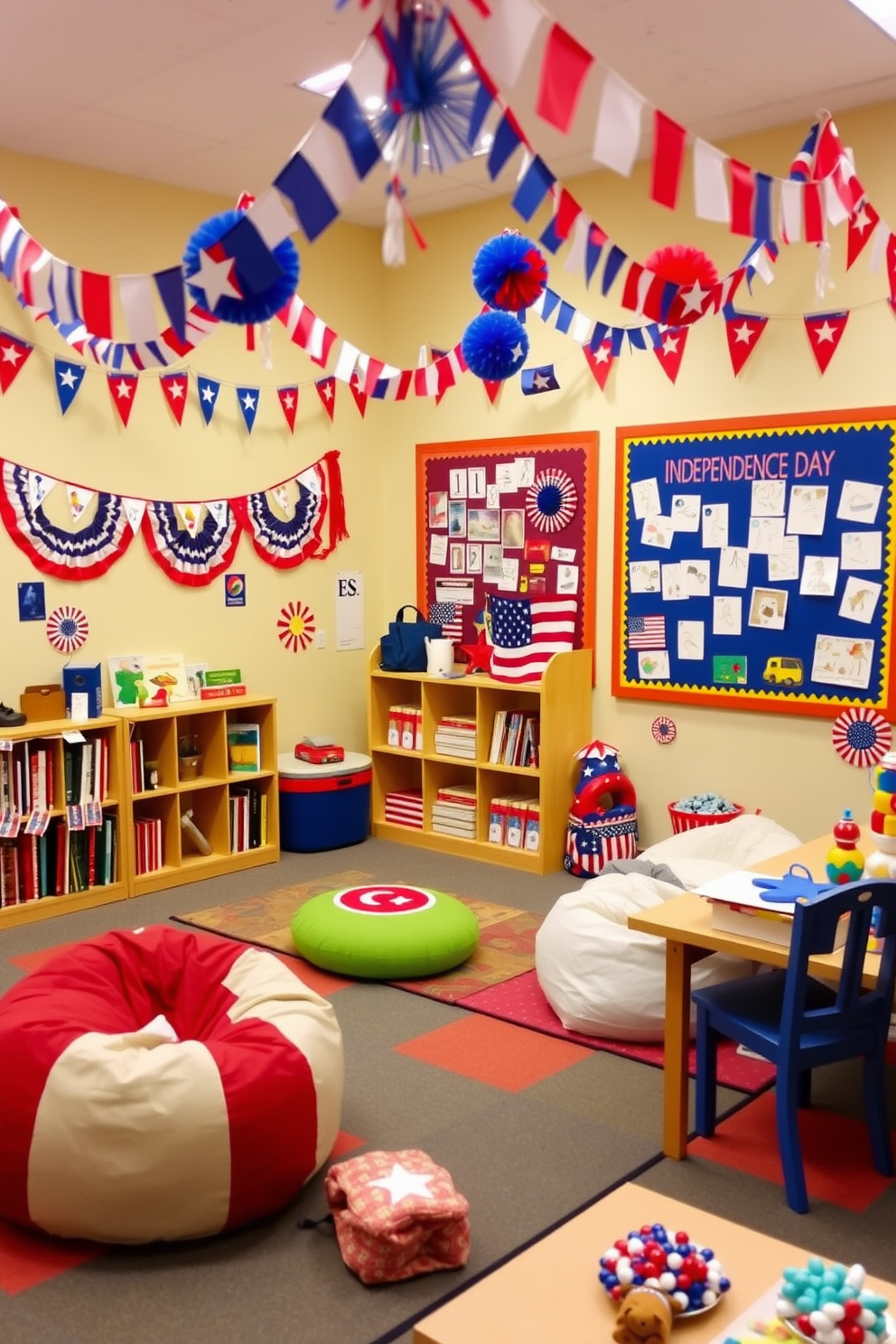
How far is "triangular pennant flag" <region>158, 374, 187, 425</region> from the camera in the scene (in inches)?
221

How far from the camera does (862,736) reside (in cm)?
489

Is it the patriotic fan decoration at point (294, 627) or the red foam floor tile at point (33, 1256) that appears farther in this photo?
the patriotic fan decoration at point (294, 627)

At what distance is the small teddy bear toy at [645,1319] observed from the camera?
1734 millimetres

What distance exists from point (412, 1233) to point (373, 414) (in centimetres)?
488

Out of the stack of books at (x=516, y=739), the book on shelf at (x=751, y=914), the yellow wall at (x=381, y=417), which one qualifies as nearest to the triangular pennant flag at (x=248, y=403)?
the yellow wall at (x=381, y=417)

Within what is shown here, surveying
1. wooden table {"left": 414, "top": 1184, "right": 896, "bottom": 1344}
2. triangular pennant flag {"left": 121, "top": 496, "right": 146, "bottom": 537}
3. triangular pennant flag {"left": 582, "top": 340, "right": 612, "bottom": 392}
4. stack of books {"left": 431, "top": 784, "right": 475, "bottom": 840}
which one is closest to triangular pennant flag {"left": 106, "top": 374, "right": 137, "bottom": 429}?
triangular pennant flag {"left": 121, "top": 496, "right": 146, "bottom": 537}

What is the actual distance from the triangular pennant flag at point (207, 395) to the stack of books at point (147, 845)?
196 centimetres

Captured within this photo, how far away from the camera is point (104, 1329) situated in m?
2.36

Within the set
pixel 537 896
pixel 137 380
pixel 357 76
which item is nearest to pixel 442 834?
pixel 537 896

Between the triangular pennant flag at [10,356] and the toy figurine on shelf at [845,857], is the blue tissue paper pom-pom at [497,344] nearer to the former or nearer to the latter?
the triangular pennant flag at [10,356]

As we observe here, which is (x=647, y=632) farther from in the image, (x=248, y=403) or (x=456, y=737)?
(x=248, y=403)

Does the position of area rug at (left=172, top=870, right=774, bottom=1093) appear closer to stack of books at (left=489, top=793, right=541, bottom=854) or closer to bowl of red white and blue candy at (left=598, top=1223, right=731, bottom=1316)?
stack of books at (left=489, top=793, right=541, bottom=854)

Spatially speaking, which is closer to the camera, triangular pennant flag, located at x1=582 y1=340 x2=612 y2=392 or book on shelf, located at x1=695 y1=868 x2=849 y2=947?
book on shelf, located at x1=695 y1=868 x2=849 y2=947

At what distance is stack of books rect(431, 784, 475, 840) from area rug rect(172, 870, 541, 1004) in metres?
0.61
